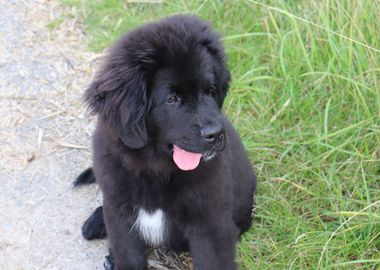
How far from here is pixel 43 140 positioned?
3.99m

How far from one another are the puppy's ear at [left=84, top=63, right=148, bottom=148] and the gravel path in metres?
0.93

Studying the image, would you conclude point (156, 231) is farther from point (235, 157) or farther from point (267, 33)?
point (267, 33)

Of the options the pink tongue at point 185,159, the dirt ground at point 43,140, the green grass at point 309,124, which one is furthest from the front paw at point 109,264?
the pink tongue at point 185,159

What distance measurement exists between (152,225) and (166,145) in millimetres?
398

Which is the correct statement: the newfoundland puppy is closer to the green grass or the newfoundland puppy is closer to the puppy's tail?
the green grass

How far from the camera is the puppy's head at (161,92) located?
266 cm

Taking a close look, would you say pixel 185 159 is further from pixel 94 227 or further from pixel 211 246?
pixel 94 227

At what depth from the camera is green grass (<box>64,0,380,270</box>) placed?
323 cm

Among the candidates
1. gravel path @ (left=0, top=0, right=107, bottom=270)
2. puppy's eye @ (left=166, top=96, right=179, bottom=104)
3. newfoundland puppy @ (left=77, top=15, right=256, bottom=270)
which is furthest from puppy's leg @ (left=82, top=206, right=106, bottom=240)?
puppy's eye @ (left=166, top=96, right=179, bottom=104)

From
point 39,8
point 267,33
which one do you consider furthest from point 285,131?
point 39,8

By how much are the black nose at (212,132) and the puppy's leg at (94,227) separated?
3.16 feet

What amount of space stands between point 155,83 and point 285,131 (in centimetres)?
135

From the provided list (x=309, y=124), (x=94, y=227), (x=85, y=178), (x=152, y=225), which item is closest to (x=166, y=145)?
(x=152, y=225)

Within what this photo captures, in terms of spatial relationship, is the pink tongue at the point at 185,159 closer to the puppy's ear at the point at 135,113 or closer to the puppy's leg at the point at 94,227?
the puppy's ear at the point at 135,113
